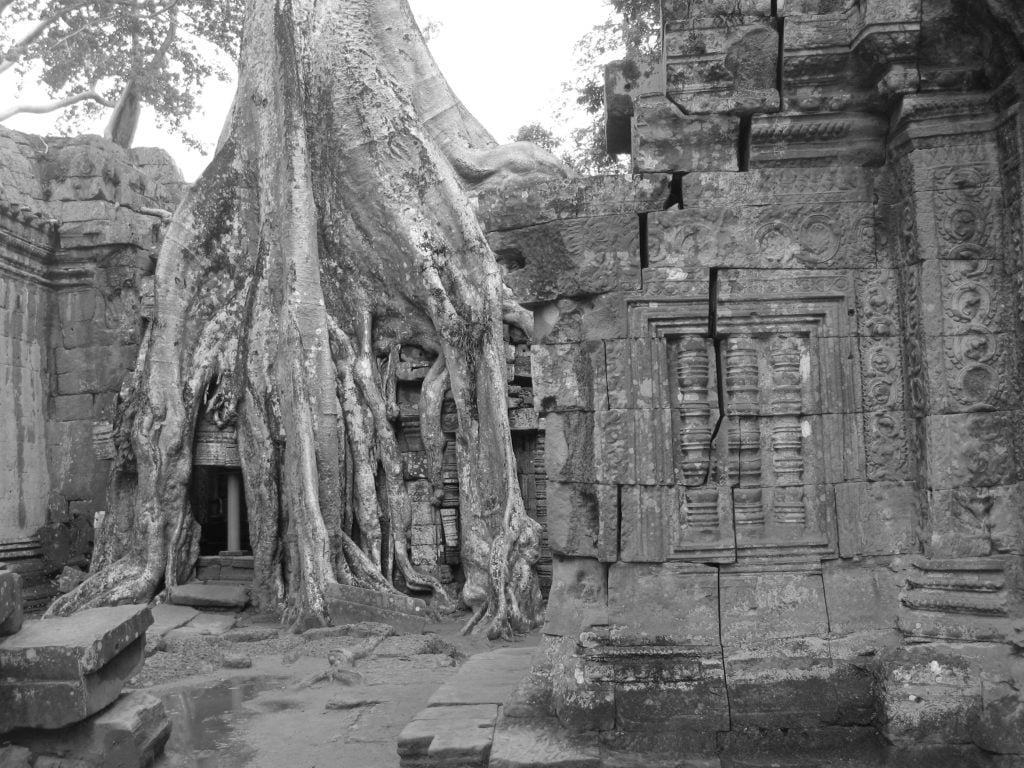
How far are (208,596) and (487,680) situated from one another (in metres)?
4.63

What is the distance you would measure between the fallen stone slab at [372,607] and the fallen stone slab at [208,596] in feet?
4.45

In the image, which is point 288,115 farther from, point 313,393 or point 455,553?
point 455,553

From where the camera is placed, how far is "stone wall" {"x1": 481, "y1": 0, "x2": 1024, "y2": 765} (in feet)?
11.5

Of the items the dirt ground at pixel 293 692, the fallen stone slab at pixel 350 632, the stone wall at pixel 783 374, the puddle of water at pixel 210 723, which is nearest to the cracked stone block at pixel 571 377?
the stone wall at pixel 783 374

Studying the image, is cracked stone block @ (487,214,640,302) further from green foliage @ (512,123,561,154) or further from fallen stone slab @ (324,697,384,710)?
green foliage @ (512,123,561,154)

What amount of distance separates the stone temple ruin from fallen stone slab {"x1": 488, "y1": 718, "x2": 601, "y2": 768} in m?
0.02

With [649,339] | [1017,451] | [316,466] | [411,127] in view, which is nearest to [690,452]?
[649,339]

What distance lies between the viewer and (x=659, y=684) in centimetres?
354

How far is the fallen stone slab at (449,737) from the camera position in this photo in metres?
3.44

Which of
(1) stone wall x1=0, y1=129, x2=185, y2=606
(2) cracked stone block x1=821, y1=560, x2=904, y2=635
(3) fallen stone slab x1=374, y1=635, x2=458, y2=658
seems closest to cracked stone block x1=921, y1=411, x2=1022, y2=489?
(2) cracked stone block x1=821, y1=560, x2=904, y2=635

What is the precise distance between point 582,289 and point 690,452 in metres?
0.79

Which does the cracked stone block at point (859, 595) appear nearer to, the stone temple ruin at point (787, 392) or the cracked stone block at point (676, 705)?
the stone temple ruin at point (787, 392)

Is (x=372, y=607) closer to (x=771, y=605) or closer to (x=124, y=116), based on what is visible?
(x=771, y=605)

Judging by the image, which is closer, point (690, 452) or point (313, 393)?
point (690, 452)
